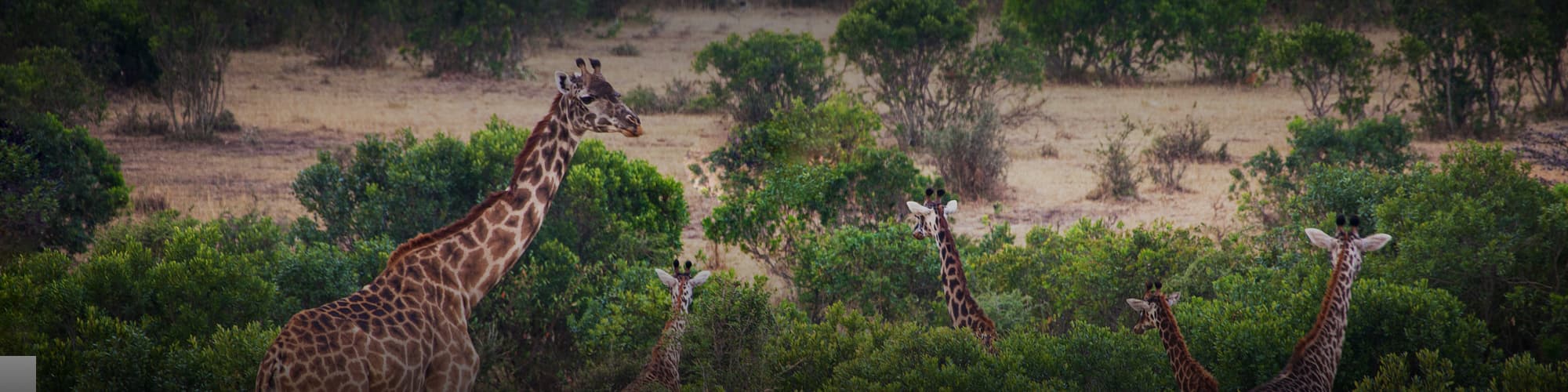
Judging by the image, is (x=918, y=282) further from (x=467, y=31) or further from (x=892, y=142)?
(x=467, y=31)

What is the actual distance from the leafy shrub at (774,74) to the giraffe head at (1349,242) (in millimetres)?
12133

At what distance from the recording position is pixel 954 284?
7906mm

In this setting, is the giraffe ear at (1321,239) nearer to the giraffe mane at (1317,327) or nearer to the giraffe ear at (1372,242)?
the giraffe ear at (1372,242)

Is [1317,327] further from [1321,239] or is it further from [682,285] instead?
[682,285]

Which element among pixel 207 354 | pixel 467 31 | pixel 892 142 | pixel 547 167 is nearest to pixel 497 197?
A: pixel 547 167

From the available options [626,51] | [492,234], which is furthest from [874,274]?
[626,51]

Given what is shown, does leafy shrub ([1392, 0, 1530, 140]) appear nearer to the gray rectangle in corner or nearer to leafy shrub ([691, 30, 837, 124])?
leafy shrub ([691, 30, 837, 124])

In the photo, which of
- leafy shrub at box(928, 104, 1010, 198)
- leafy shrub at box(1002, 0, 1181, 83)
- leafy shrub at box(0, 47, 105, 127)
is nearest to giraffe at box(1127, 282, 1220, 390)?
leafy shrub at box(928, 104, 1010, 198)

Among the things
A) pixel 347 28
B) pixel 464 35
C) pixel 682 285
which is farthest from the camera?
pixel 347 28

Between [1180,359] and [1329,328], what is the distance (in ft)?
2.81

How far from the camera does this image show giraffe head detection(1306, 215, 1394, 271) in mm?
7109

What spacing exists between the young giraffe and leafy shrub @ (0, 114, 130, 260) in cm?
802

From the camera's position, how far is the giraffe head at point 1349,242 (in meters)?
7.11

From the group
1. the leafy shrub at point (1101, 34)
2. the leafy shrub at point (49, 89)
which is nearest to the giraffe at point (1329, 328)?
the leafy shrub at point (49, 89)
